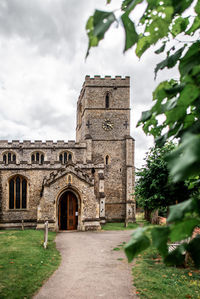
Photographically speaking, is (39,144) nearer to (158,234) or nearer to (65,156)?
(65,156)

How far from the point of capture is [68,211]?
18156 mm

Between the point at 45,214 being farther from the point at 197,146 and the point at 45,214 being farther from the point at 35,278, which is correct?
the point at 197,146

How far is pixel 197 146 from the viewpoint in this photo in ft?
2.07

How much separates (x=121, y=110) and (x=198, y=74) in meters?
28.4

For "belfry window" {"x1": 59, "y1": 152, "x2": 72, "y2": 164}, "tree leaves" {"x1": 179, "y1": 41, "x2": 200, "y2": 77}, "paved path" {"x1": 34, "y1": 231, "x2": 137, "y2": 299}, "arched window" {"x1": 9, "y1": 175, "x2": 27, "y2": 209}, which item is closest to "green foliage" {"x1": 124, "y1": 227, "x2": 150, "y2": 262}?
"tree leaves" {"x1": 179, "y1": 41, "x2": 200, "y2": 77}

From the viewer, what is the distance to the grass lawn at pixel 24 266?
20.2 feet

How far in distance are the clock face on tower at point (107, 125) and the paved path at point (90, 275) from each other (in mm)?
17453

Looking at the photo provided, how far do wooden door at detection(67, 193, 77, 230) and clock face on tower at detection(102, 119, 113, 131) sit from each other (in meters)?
11.8

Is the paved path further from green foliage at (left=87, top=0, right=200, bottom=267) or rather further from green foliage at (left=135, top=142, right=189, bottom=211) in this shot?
green foliage at (left=87, top=0, right=200, bottom=267)

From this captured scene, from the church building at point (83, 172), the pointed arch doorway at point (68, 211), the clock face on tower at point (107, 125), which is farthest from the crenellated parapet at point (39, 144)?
the pointed arch doorway at point (68, 211)

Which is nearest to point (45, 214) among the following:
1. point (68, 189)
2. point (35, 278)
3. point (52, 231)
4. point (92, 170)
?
point (52, 231)

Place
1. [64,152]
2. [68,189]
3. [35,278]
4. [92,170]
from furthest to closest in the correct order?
[64,152]
[92,170]
[68,189]
[35,278]

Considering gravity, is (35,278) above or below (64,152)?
below

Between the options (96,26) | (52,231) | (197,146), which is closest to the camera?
(197,146)
